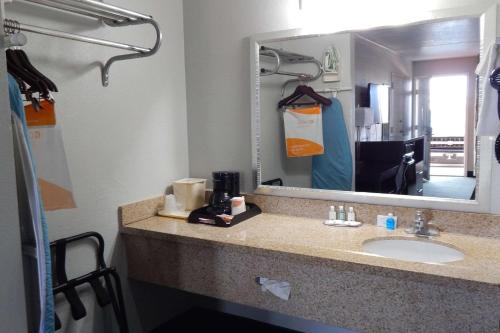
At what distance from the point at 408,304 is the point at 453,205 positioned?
22.1 inches

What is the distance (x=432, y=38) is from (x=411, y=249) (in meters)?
0.92

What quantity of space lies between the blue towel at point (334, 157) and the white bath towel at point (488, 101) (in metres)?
0.60

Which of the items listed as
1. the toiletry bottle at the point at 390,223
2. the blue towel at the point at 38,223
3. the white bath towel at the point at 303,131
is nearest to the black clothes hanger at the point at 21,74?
the blue towel at the point at 38,223

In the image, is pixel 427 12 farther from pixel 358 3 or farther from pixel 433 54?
pixel 358 3

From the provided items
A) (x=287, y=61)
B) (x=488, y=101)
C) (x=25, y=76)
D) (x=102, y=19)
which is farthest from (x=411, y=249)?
(x=102, y=19)

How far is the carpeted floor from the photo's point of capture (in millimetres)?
1732

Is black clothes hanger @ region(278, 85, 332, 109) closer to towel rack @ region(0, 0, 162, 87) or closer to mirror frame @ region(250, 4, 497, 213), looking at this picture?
mirror frame @ region(250, 4, 497, 213)

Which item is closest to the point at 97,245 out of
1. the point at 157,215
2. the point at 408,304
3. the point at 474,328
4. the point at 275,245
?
the point at 157,215

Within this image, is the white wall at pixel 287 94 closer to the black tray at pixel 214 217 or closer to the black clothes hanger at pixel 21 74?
the black tray at pixel 214 217

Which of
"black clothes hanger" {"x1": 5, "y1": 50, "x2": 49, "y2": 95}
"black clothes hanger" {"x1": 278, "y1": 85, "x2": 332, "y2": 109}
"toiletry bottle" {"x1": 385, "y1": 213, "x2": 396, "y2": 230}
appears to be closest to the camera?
"black clothes hanger" {"x1": 5, "y1": 50, "x2": 49, "y2": 95}

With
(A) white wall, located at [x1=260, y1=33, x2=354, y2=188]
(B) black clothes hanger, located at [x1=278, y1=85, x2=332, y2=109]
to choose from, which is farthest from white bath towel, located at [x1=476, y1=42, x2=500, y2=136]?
(B) black clothes hanger, located at [x1=278, y1=85, x2=332, y2=109]

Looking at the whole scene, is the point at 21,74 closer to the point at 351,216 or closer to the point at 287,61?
the point at 287,61

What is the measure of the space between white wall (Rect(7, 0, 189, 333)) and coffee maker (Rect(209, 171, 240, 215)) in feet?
0.99

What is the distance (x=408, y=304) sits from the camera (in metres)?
1.41
